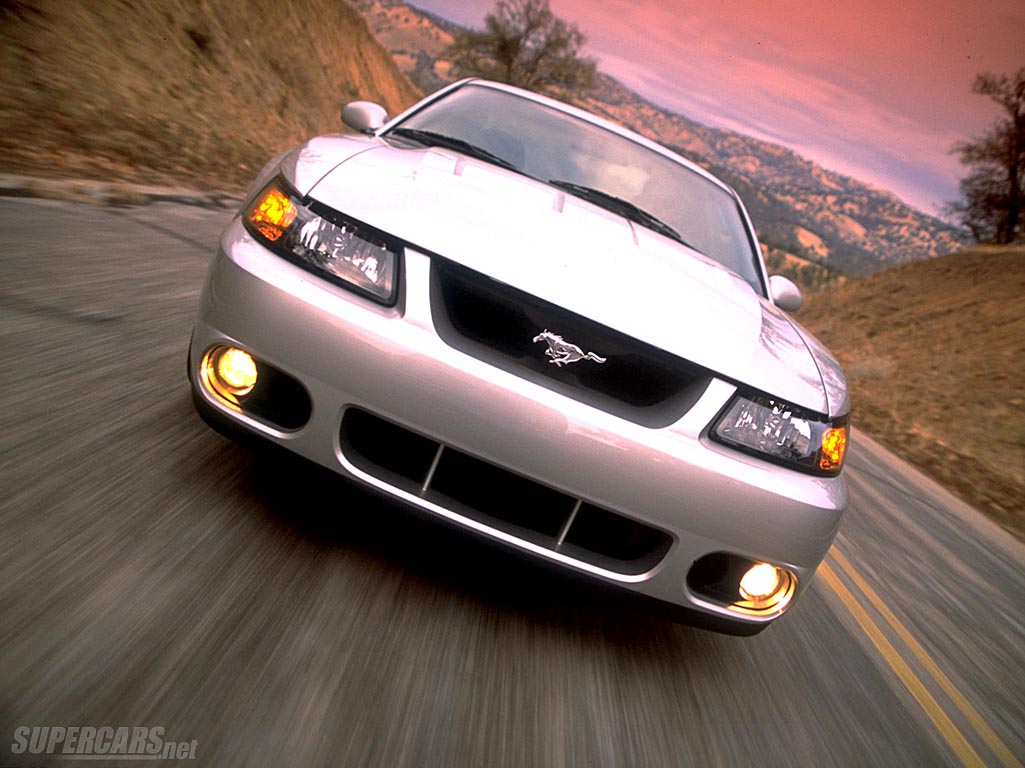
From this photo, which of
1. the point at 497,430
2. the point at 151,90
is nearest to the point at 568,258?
the point at 497,430

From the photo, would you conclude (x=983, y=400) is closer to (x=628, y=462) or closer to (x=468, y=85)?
(x=468, y=85)

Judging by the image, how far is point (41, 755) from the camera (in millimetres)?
1301

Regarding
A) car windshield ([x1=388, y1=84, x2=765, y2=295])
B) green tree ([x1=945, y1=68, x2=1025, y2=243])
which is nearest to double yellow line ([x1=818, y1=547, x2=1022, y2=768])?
car windshield ([x1=388, y1=84, x2=765, y2=295])

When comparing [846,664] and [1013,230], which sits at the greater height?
[1013,230]

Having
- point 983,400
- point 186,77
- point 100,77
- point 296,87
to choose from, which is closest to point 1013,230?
point 983,400

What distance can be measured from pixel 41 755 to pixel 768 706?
6.26 feet

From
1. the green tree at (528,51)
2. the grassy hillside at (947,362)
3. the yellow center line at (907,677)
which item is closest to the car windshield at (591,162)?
the yellow center line at (907,677)

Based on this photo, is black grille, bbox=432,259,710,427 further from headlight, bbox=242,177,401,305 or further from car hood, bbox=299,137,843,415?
headlight, bbox=242,177,401,305

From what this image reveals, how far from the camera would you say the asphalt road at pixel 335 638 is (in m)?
1.58

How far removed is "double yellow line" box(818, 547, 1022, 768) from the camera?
242 centimetres

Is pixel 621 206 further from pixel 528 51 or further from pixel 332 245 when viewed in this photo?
pixel 528 51

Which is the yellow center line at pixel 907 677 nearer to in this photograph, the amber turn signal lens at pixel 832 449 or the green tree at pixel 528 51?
the amber turn signal lens at pixel 832 449

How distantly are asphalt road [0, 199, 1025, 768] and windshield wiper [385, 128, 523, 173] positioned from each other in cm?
141

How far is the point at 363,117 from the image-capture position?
332 cm
